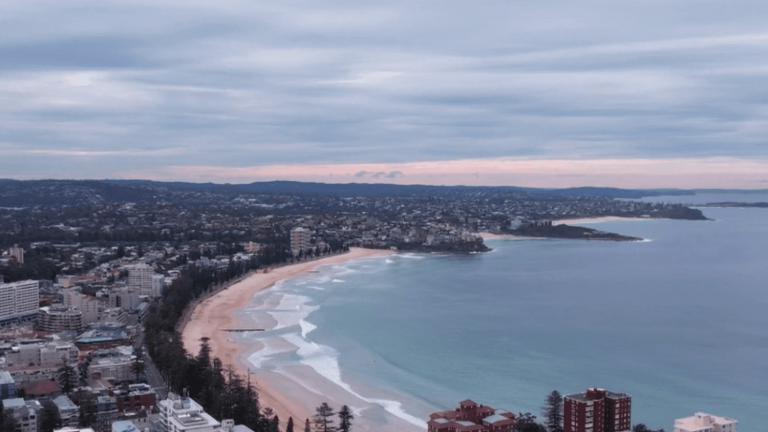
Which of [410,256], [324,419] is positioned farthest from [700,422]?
[410,256]

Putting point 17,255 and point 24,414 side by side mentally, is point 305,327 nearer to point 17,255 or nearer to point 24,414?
point 24,414

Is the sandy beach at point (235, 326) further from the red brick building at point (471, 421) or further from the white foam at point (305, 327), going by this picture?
the red brick building at point (471, 421)

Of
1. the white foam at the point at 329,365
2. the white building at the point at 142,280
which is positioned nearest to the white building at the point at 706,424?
the white foam at the point at 329,365

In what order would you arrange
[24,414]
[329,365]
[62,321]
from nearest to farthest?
1. [24,414]
2. [329,365]
3. [62,321]

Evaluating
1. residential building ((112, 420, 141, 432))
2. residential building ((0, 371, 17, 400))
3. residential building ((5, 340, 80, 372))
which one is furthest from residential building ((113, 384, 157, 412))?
residential building ((5, 340, 80, 372))

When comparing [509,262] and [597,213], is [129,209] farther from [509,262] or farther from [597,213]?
[597,213]

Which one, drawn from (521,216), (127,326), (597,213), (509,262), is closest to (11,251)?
(127,326)
